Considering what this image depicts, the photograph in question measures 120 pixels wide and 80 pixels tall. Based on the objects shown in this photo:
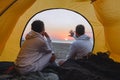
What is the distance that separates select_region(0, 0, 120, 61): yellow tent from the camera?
3.16m

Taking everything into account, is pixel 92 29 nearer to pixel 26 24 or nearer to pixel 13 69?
pixel 26 24

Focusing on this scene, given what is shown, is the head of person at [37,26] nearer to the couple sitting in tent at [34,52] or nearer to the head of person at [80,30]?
the couple sitting in tent at [34,52]

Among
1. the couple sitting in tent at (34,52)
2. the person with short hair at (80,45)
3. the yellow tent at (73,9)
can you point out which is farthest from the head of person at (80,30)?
the couple sitting in tent at (34,52)

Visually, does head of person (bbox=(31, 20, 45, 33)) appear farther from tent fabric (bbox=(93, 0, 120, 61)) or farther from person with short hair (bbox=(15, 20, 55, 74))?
tent fabric (bbox=(93, 0, 120, 61))

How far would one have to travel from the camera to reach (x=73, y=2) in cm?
420

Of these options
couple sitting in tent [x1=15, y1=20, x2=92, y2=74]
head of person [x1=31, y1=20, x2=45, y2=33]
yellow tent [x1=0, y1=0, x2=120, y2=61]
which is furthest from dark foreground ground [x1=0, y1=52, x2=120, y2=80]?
head of person [x1=31, y1=20, x2=45, y2=33]

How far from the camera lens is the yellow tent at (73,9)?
3.16 metres

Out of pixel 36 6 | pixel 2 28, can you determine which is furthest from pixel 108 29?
pixel 2 28

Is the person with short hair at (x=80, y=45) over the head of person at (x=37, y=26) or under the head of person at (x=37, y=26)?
under

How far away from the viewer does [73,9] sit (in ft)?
14.1

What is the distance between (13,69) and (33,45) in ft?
1.26

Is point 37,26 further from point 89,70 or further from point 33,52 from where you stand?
point 89,70

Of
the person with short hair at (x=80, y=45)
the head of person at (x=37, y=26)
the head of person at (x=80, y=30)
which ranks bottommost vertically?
the person with short hair at (x=80, y=45)

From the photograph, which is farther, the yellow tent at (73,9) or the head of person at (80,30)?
the head of person at (80,30)
